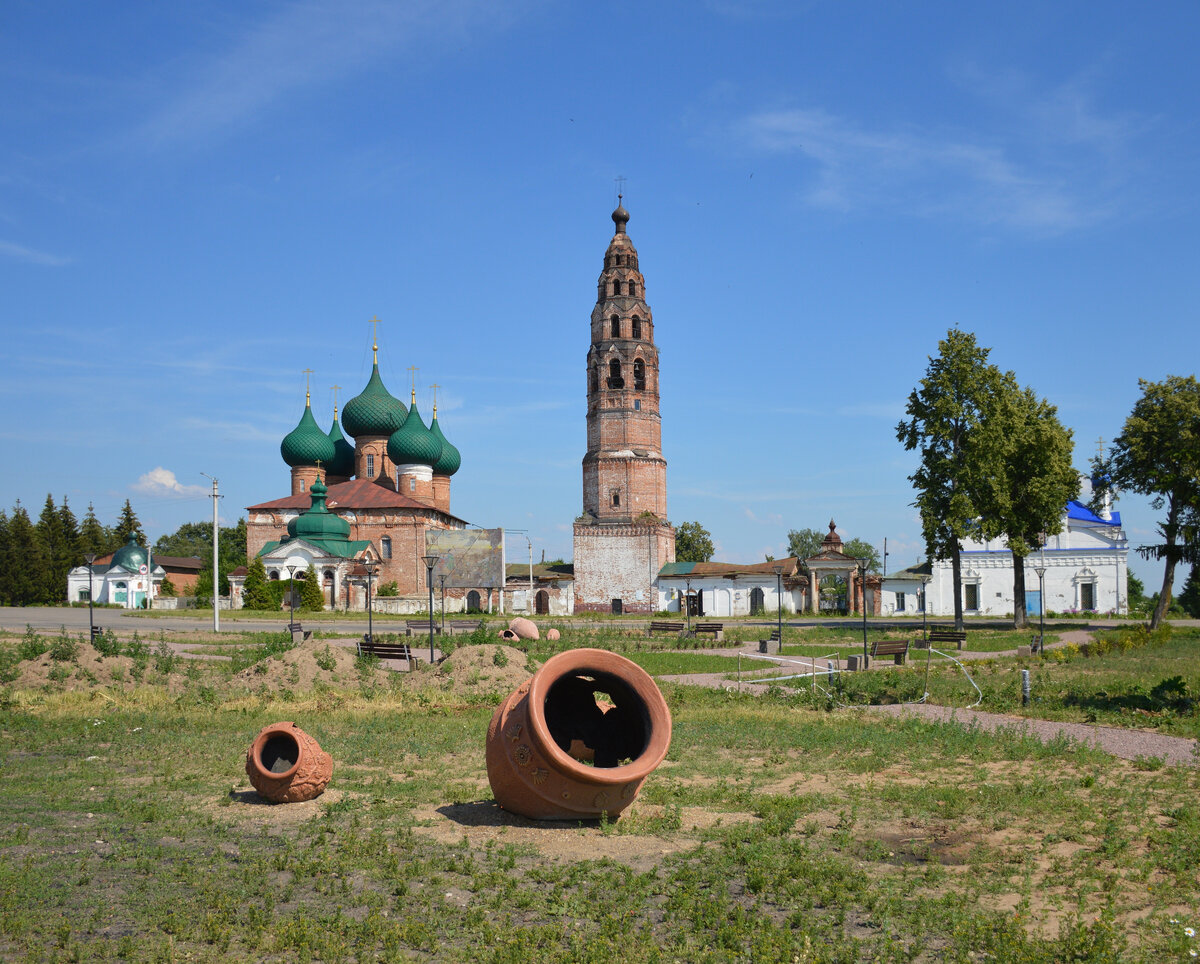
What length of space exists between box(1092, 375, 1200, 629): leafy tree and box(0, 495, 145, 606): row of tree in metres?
60.9

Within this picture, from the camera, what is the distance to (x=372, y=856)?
6.57 meters

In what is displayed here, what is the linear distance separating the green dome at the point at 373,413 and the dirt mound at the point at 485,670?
4614 cm

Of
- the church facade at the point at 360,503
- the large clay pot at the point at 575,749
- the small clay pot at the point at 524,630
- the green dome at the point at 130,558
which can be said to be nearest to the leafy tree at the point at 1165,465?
the small clay pot at the point at 524,630

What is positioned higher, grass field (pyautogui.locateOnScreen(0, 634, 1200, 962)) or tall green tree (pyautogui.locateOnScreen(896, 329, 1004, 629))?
tall green tree (pyautogui.locateOnScreen(896, 329, 1004, 629))

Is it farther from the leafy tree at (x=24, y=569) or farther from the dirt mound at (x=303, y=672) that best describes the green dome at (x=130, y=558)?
the dirt mound at (x=303, y=672)

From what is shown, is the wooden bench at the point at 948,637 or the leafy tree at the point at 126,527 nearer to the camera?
the wooden bench at the point at 948,637

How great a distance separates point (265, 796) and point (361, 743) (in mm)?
2838

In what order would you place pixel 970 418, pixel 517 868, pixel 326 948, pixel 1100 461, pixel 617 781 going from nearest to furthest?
1. pixel 326 948
2. pixel 517 868
3. pixel 617 781
4. pixel 970 418
5. pixel 1100 461

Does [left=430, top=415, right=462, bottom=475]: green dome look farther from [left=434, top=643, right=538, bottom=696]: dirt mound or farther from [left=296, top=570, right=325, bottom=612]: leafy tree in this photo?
[left=434, top=643, right=538, bottom=696]: dirt mound

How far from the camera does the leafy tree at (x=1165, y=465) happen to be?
31.6 meters

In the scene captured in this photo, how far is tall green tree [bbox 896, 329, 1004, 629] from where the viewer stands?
32844 mm

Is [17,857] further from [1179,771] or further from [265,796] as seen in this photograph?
[1179,771]

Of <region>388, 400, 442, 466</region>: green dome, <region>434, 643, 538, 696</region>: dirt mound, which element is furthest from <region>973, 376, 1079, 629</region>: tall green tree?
<region>388, 400, 442, 466</region>: green dome

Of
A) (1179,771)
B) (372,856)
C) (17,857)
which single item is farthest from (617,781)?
(1179,771)
